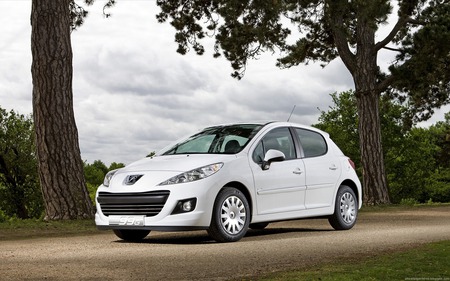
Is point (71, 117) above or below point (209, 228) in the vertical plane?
above

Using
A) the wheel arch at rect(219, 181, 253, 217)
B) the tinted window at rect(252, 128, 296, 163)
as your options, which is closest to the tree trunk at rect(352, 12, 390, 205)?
the tinted window at rect(252, 128, 296, 163)

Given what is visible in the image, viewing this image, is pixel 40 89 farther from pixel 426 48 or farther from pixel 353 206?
pixel 426 48

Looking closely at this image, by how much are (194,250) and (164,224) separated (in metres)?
0.67

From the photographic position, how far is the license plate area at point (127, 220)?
1121 centimetres

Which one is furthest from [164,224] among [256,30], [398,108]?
[398,108]

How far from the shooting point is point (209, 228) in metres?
11.3

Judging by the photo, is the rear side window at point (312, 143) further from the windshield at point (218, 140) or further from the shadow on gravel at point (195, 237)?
the shadow on gravel at point (195, 237)

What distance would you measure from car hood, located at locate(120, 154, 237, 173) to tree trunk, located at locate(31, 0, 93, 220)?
537cm

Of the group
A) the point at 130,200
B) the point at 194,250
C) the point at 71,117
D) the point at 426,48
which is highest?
the point at 426,48

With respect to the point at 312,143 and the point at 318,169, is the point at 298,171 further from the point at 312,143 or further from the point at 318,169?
the point at 312,143

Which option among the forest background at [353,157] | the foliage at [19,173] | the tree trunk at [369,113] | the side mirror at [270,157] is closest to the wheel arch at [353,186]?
the side mirror at [270,157]

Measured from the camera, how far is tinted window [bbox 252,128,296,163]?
12.2 meters

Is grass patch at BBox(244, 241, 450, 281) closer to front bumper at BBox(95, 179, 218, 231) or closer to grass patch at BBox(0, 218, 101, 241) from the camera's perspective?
front bumper at BBox(95, 179, 218, 231)

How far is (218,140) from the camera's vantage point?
12.4 metres
